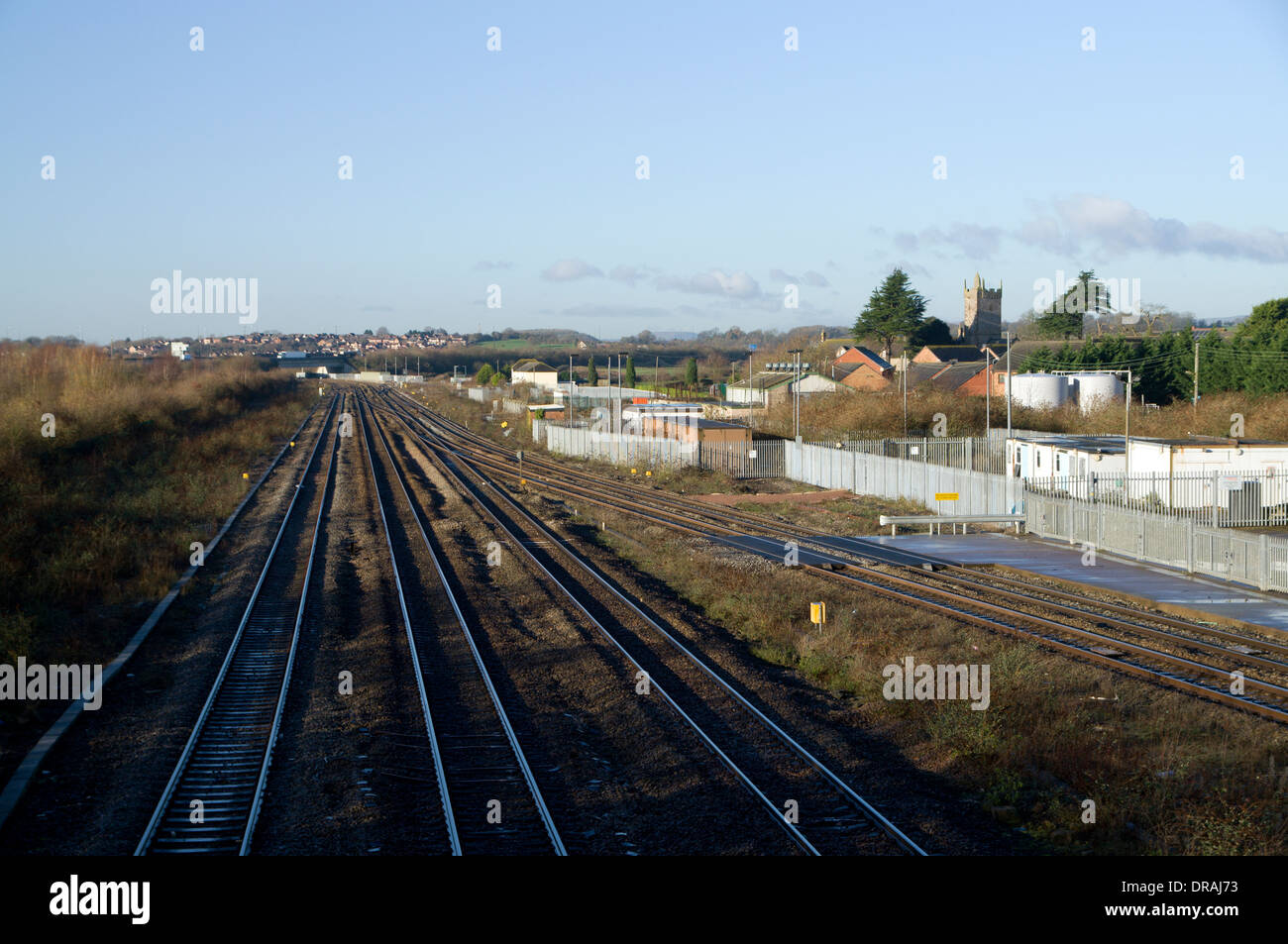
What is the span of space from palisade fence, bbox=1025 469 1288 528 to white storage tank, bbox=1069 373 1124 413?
86.4 feet

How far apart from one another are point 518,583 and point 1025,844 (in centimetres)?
1354

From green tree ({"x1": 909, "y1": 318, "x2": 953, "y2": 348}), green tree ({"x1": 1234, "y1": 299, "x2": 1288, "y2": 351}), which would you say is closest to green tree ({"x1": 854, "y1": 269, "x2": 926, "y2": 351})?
green tree ({"x1": 909, "y1": 318, "x2": 953, "y2": 348})

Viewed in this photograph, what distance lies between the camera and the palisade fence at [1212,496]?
26859mm

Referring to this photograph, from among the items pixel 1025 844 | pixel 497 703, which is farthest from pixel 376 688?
pixel 1025 844

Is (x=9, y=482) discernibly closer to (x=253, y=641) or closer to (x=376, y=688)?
(x=253, y=641)

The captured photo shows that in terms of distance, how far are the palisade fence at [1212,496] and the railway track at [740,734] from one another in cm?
1537

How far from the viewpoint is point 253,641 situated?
1554cm

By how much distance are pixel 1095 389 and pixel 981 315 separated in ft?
299

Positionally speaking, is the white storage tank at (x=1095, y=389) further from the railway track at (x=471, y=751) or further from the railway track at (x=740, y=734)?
the railway track at (x=471, y=751)

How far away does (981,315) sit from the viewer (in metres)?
142

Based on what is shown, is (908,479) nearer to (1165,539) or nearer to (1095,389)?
(1165,539)

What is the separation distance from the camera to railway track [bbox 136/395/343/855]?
8.41m

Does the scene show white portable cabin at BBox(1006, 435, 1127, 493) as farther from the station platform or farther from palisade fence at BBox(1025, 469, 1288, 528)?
the station platform

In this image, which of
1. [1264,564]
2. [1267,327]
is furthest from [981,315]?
[1264,564]
